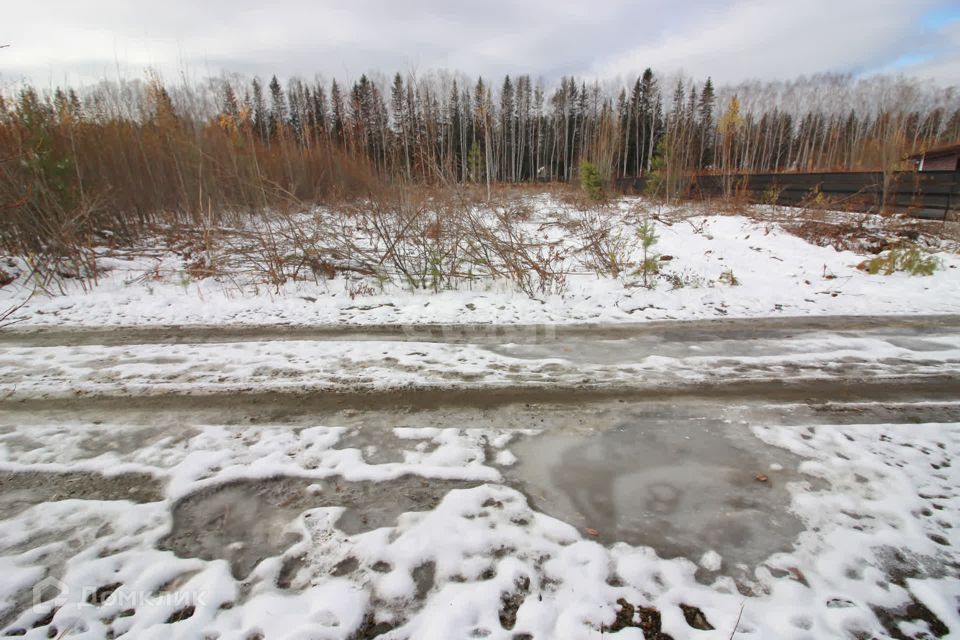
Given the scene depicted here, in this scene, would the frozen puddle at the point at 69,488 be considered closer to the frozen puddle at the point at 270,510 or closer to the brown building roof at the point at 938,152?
the frozen puddle at the point at 270,510

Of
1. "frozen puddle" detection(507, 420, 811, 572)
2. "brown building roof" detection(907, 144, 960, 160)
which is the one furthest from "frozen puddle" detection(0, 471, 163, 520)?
"brown building roof" detection(907, 144, 960, 160)

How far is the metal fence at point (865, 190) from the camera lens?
1030 centimetres

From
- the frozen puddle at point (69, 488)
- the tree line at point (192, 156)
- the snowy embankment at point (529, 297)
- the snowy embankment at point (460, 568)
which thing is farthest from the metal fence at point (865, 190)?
the frozen puddle at point (69, 488)

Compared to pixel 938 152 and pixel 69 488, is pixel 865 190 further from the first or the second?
pixel 69 488

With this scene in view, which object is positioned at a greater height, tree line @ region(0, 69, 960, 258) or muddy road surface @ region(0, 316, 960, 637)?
tree line @ region(0, 69, 960, 258)

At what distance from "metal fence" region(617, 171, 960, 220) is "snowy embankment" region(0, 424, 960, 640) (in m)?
12.1

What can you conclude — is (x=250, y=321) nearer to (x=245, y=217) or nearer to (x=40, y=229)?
(x=40, y=229)

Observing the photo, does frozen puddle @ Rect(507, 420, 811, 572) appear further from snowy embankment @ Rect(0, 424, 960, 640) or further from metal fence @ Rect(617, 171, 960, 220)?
metal fence @ Rect(617, 171, 960, 220)

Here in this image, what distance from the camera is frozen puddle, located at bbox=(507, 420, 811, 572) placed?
6.91 ft

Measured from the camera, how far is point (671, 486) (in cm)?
246

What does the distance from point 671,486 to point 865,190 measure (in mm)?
14678

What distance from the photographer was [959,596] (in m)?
1.78

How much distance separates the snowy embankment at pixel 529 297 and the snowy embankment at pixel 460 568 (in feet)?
10.5

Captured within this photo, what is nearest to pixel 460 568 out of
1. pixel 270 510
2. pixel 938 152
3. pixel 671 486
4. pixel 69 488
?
pixel 270 510
